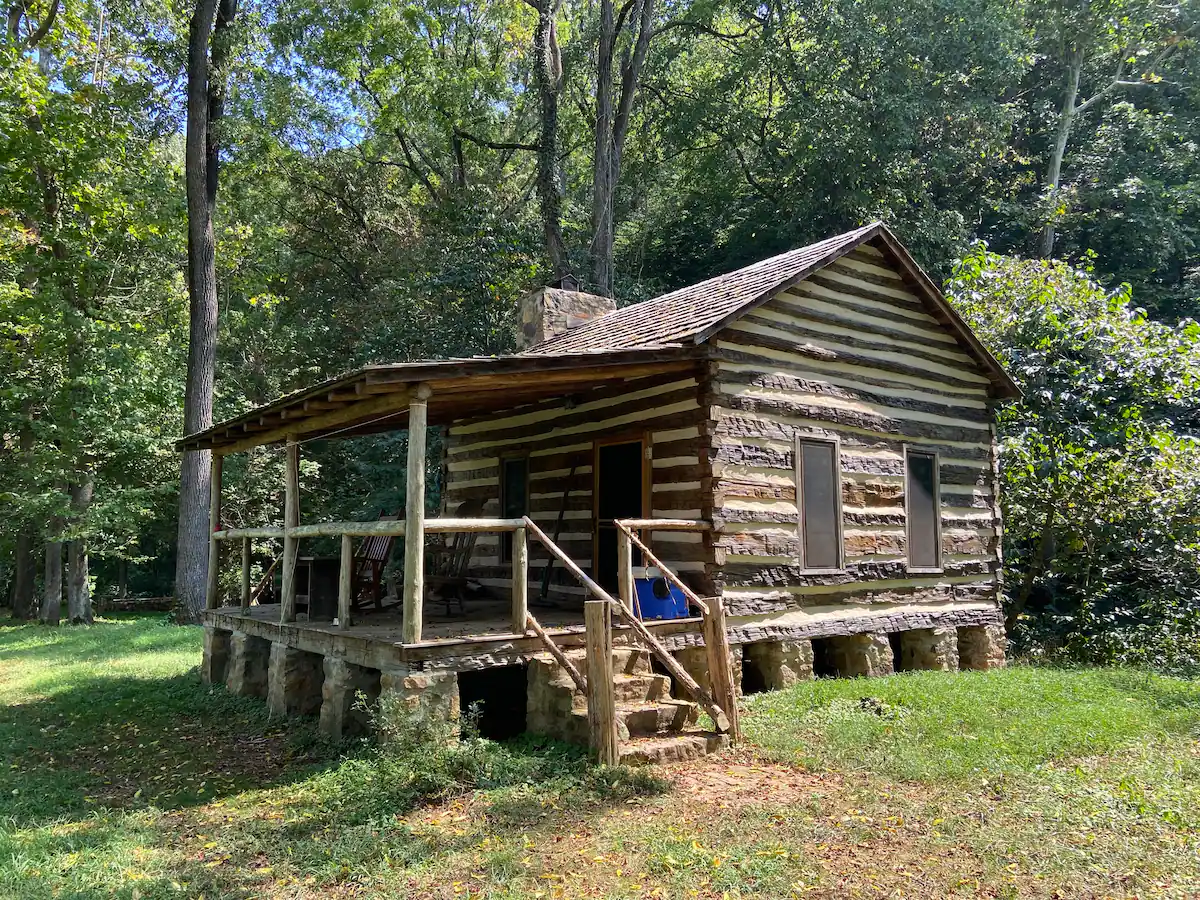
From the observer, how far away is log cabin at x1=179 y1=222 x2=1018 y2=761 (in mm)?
6988

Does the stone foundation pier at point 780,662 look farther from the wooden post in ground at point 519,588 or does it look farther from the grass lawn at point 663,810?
the wooden post in ground at point 519,588

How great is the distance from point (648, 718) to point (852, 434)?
490cm

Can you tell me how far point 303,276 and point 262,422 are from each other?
1945 cm

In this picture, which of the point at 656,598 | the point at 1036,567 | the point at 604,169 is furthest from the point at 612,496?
the point at 604,169

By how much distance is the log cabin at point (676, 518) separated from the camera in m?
6.99

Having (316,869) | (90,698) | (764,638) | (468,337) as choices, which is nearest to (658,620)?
(764,638)

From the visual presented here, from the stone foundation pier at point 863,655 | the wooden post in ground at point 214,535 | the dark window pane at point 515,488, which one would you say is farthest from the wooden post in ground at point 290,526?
the stone foundation pier at point 863,655

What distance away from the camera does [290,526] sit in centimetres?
844

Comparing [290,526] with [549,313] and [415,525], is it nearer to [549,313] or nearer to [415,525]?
[415,525]

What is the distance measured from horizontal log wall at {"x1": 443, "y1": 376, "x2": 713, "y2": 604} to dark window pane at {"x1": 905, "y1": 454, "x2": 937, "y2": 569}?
349cm

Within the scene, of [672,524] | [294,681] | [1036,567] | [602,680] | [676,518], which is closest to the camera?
[602,680]

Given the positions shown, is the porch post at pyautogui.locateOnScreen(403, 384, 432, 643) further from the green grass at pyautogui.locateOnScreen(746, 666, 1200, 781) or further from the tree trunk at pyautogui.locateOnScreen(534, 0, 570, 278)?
the tree trunk at pyautogui.locateOnScreen(534, 0, 570, 278)

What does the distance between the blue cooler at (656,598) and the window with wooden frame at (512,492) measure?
3.53 meters

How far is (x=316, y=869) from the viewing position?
488cm
